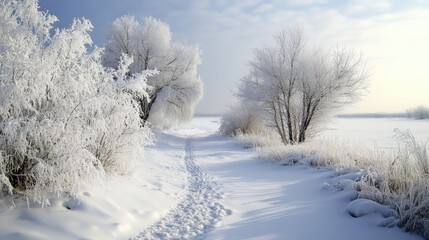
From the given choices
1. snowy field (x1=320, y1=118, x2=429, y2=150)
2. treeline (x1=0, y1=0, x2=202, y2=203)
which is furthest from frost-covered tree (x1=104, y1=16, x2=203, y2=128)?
treeline (x1=0, y1=0, x2=202, y2=203)

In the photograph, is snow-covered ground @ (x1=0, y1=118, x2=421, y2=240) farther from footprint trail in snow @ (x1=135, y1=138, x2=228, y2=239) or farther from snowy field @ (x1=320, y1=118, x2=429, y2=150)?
snowy field @ (x1=320, y1=118, x2=429, y2=150)

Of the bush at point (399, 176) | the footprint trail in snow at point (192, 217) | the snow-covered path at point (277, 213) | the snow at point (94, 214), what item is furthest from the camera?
the footprint trail in snow at point (192, 217)

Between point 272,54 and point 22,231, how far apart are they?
17.1 metres

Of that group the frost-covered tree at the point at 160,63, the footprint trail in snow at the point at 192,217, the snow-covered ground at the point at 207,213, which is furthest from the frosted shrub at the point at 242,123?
the footprint trail in snow at the point at 192,217

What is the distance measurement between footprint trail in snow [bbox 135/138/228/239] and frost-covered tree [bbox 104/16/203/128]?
16374 mm

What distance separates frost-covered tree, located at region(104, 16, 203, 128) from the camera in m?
23.9

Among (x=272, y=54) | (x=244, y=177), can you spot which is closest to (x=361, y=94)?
(x=272, y=54)


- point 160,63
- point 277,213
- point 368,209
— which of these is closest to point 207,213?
point 277,213

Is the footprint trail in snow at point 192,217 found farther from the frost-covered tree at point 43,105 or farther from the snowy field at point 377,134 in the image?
the snowy field at point 377,134

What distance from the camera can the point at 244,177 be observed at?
29.5ft

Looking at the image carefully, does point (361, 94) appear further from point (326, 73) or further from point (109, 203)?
point (109, 203)

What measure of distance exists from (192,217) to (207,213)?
1.16 feet

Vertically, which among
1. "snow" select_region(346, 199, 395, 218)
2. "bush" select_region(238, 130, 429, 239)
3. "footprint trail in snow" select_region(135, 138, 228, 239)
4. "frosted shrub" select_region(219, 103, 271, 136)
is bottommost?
"footprint trail in snow" select_region(135, 138, 228, 239)

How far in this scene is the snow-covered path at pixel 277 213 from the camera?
438 cm
